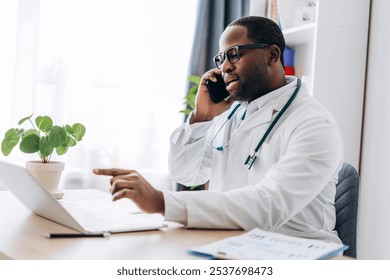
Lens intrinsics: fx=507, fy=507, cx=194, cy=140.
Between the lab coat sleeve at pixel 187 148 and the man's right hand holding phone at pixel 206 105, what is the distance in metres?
0.03

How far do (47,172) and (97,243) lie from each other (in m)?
0.51

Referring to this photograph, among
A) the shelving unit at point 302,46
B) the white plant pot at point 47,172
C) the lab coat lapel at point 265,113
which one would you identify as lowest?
the white plant pot at point 47,172

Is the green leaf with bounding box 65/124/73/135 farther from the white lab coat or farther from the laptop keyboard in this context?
the white lab coat

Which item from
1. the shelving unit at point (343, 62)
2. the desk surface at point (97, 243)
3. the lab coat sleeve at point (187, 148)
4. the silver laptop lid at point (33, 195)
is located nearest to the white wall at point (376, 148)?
the shelving unit at point (343, 62)

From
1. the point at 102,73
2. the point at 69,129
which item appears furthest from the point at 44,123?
the point at 102,73

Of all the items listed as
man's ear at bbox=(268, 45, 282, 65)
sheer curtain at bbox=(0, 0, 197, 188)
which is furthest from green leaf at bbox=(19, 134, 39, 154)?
sheer curtain at bbox=(0, 0, 197, 188)

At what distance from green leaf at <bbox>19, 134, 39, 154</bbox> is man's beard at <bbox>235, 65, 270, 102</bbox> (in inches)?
24.7

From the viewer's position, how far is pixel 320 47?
2352 mm

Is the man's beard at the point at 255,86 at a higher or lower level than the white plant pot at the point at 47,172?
higher

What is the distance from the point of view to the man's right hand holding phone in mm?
1752

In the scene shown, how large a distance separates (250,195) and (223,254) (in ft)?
0.92

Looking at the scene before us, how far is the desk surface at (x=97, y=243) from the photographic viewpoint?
878 millimetres

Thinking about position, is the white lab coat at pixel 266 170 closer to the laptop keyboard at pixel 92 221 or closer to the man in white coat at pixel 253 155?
the man in white coat at pixel 253 155
